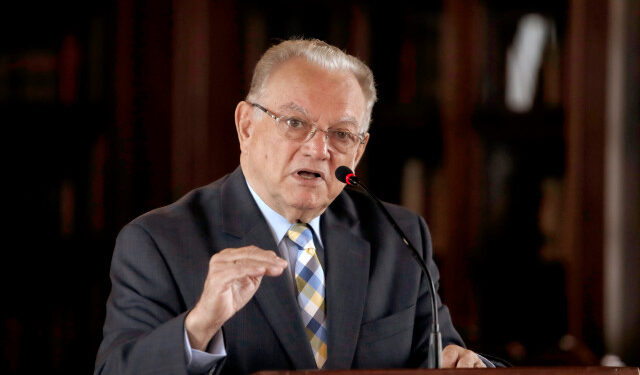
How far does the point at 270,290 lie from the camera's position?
1814 mm

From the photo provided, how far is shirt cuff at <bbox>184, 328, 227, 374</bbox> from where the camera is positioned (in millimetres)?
1556

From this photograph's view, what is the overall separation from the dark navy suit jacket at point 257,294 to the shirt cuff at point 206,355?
0.02 m

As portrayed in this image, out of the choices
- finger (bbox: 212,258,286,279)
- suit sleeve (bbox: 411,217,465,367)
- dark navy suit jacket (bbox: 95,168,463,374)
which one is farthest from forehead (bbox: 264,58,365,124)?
finger (bbox: 212,258,286,279)

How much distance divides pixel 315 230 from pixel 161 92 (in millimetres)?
1589

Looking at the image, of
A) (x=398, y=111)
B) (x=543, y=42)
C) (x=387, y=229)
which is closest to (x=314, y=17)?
(x=398, y=111)

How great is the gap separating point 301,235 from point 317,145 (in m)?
0.23

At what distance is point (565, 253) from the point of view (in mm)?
3586

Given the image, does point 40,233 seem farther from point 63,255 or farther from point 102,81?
point 102,81

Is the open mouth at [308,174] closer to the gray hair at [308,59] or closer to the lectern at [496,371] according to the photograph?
the gray hair at [308,59]

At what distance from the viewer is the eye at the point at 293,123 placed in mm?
1902

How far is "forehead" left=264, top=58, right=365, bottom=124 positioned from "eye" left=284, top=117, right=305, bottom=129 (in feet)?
0.08

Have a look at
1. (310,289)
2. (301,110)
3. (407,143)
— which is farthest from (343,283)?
(407,143)

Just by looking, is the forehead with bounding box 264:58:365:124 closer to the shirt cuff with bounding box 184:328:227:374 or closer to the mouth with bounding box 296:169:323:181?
the mouth with bounding box 296:169:323:181

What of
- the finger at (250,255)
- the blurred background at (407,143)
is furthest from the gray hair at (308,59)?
the blurred background at (407,143)
